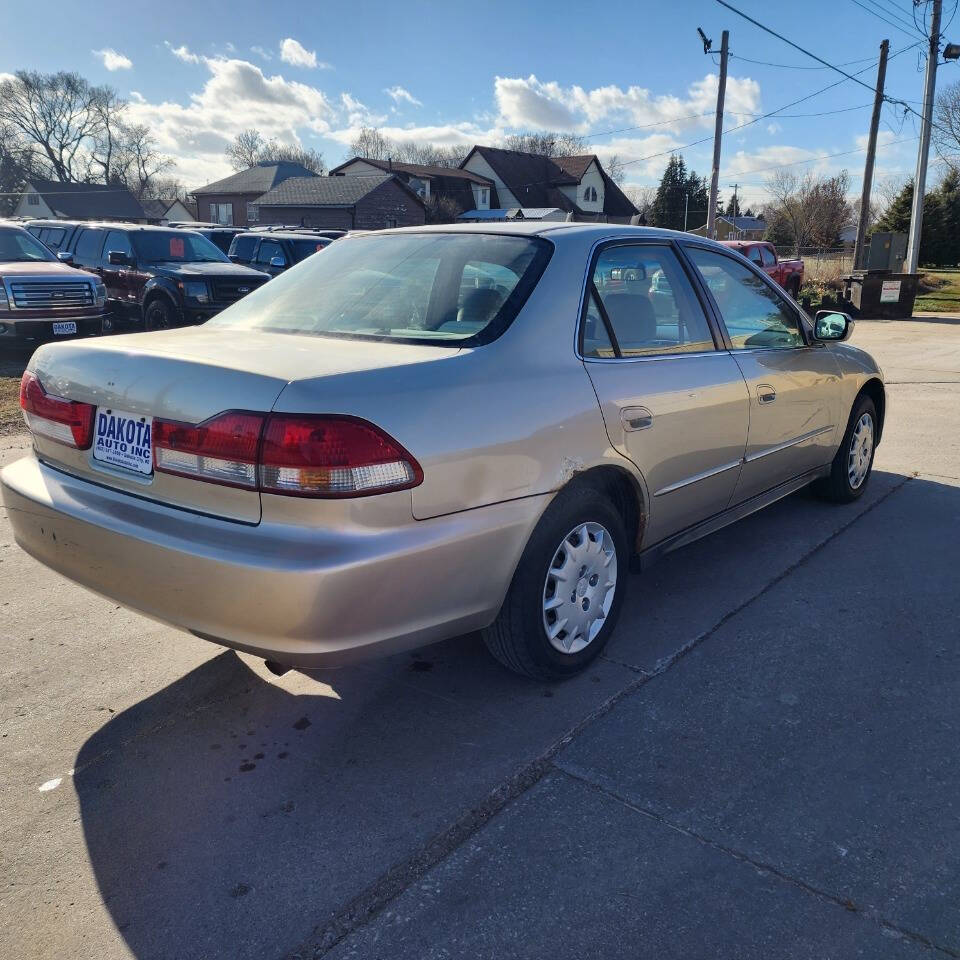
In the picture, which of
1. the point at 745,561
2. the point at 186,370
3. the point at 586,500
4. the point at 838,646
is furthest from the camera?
the point at 745,561

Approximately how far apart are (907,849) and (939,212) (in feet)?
185

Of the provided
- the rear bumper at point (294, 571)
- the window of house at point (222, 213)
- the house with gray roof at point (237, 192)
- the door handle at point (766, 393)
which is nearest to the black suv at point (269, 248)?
the door handle at point (766, 393)

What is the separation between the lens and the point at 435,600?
2.62m

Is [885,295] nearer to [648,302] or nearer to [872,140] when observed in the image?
[872,140]

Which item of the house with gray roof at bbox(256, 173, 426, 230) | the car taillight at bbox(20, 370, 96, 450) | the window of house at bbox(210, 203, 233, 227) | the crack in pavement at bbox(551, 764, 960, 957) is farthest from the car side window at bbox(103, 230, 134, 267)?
the window of house at bbox(210, 203, 233, 227)

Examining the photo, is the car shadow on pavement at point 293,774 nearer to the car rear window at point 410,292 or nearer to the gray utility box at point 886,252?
the car rear window at point 410,292

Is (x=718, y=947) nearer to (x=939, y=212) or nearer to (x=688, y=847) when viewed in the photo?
(x=688, y=847)

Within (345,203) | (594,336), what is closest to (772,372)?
(594,336)

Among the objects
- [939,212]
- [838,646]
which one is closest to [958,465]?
[838,646]

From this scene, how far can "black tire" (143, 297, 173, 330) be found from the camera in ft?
41.9

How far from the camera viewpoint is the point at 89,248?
1438 centimetres

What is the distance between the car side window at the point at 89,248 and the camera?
14.2m

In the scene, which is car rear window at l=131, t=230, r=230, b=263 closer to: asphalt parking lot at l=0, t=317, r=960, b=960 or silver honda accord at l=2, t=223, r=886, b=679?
asphalt parking lot at l=0, t=317, r=960, b=960

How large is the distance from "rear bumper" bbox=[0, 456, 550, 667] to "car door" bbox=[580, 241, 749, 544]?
0.64 meters
